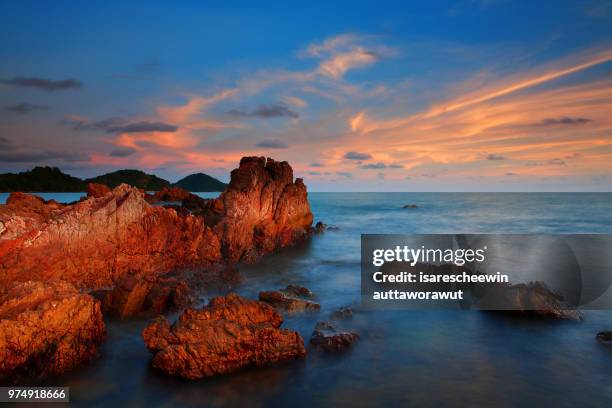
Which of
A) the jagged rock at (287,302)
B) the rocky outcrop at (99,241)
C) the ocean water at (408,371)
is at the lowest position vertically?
the ocean water at (408,371)

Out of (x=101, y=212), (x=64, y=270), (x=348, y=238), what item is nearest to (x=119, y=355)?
(x=64, y=270)

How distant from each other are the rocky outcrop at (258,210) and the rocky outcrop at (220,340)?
10984 mm

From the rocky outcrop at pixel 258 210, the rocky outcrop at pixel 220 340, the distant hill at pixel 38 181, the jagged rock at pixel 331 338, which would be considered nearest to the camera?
the rocky outcrop at pixel 220 340

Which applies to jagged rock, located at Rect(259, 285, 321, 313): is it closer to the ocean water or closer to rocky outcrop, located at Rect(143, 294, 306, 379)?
the ocean water

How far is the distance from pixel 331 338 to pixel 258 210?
48.1ft

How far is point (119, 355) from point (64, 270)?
227 inches

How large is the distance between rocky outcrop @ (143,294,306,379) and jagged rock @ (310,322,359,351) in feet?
3.02

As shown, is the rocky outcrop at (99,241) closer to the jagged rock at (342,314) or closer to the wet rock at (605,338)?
the jagged rock at (342,314)

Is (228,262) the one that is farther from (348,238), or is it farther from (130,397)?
(348,238)

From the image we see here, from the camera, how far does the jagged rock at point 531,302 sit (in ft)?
42.5

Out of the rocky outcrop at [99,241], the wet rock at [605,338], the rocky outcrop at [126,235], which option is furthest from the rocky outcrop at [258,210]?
the wet rock at [605,338]

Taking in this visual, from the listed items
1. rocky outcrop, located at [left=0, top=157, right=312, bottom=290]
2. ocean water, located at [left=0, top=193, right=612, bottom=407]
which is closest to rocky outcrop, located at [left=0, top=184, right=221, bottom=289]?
rocky outcrop, located at [left=0, top=157, right=312, bottom=290]

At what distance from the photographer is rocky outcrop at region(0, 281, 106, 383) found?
27.5ft

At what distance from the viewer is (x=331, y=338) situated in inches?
424
